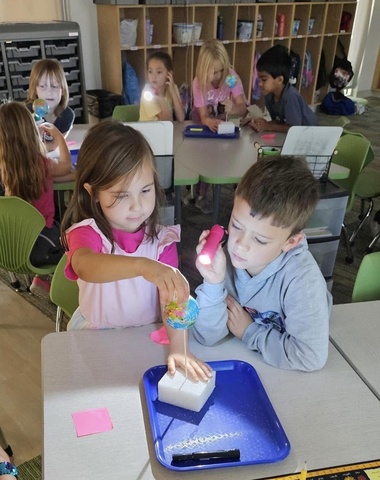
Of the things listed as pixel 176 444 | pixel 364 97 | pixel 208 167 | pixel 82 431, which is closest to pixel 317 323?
pixel 176 444

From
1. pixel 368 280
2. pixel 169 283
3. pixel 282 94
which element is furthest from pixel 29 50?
pixel 169 283

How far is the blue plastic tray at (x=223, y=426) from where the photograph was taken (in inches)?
33.2

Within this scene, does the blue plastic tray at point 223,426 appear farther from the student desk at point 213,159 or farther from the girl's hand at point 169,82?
the girl's hand at point 169,82

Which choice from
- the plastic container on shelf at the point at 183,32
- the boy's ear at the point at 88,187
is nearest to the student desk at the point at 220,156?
the boy's ear at the point at 88,187

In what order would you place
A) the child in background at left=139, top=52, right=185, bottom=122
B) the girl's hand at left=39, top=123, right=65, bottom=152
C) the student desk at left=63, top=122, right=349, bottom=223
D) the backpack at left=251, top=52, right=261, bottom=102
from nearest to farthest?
the student desk at left=63, top=122, right=349, bottom=223 < the girl's hand at left=39, top=123, right=65, bottom=152 < the child in background at left=139, top=52, right=185, bottom=122 < the backpack at left=251, top=52, right=261, bottom=102

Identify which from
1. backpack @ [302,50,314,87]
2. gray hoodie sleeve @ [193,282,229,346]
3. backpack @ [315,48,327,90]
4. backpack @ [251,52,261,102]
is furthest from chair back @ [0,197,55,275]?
backpack @ [315,48,327,90]

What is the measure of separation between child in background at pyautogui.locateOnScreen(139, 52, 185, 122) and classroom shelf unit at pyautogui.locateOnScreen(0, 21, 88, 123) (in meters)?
1.33

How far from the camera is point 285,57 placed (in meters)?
2.95

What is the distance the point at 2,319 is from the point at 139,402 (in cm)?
158

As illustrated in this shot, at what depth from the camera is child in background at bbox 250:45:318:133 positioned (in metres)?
2.91

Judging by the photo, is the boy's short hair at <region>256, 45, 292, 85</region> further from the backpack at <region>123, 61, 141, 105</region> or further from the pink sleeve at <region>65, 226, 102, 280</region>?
the pink sleeve at <region>65, 226, 102, 280</region>

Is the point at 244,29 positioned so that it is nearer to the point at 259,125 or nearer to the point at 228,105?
the point at 228,105

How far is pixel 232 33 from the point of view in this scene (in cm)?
517

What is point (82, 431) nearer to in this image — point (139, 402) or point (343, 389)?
point (139, 402)
